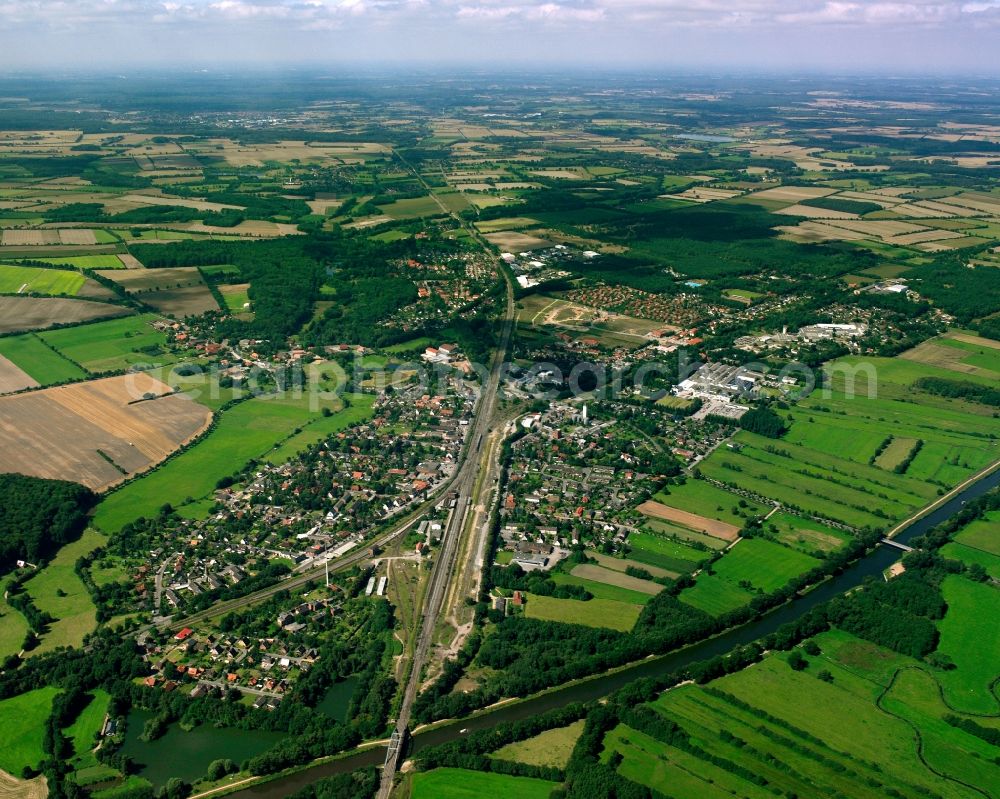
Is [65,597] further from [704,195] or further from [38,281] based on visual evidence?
[704,195]

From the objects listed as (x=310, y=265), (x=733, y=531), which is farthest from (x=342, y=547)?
(x=310, y=265)

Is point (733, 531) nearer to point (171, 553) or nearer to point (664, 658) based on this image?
point (664, 658)

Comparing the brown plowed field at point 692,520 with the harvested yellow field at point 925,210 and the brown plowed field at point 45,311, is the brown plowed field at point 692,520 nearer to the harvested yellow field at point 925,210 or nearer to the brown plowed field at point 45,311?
the brown plowed field at point 45,311

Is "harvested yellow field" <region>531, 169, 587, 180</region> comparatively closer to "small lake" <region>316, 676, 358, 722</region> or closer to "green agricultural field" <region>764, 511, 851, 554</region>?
"green agricultural field" <region>764, 511, 851, 554</region>

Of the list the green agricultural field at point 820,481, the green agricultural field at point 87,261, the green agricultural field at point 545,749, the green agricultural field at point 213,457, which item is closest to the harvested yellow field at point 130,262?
the green agricultural field at point 87,261

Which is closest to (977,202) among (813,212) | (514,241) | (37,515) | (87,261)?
(813,212)
